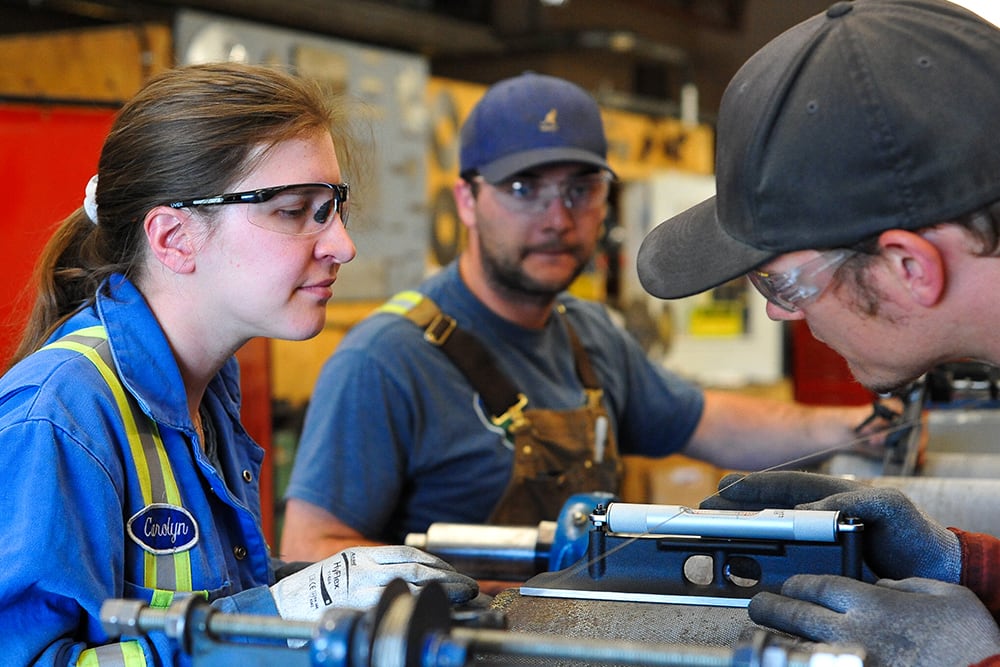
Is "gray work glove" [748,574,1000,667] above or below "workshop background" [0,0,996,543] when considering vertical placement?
below

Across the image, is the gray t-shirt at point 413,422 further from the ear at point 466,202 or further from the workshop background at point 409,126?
the workshop background at point 409,126

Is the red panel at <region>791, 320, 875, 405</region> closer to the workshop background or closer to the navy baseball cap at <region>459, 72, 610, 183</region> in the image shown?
the workshop background

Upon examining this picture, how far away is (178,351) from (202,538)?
0.78 feet

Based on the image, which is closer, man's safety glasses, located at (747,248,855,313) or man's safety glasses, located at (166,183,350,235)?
man's safety glasses, located at (747,248,855,313)

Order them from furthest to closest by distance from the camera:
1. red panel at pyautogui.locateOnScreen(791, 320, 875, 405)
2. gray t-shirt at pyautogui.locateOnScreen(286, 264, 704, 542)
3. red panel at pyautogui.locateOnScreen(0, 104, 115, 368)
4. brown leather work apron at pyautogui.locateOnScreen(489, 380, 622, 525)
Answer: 1. red panel at pyautogui.locateOnScreen(791, 320, 875, 405)
2. red panel at pyautogui.locateOnScreen(0, 104, 115, 368)
3. brown leather work apron at pyautogui.locateOnScreen(489, 380, 622, 525)
4. gray t-shirt at pyautogui.locateOnScreen(286, 264, 704, 542)

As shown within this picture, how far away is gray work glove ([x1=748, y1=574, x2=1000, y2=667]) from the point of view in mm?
860

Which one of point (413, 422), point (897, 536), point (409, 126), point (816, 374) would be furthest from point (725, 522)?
point (816, 374)

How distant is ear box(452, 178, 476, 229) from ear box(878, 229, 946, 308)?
1304 millimetres

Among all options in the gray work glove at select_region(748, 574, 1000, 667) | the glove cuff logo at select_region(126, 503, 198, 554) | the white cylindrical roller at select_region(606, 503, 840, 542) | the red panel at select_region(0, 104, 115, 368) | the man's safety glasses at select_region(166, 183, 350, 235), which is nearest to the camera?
the gray work glove at select_region(748, 574, 1000, 667)

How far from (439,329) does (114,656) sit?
3.59 feet

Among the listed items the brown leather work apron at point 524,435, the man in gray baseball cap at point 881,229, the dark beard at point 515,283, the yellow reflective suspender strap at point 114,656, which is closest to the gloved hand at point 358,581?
the yellow reflective suspender strap at point 114,656

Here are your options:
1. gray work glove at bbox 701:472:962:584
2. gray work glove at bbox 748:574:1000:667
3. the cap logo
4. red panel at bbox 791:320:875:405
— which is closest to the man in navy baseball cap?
the cap logo

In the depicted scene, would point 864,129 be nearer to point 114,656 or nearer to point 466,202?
point 114,656

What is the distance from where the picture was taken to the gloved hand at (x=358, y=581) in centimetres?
101
